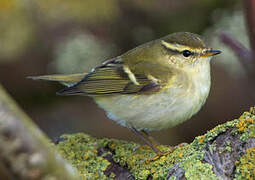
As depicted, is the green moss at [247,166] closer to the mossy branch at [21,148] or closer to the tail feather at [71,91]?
the mossy branch at [21,148]

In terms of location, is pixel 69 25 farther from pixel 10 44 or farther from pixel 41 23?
pixel 10 44

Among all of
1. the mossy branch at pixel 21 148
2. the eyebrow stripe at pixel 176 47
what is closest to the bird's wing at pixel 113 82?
the eyebrow stripe at pixel 176 47

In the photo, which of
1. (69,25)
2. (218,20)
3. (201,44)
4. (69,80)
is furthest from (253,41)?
(69,25)

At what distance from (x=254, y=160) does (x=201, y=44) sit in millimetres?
1175

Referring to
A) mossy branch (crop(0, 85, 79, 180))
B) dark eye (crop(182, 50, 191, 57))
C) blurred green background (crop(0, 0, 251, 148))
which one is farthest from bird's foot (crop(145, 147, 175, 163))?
blurred green background (crop(0, 0, 251, 148))

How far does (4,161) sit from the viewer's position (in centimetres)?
121

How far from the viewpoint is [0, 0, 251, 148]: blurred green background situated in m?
4.85

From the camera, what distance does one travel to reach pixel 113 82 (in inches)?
129

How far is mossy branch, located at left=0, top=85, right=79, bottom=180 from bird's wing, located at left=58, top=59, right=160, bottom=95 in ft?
5.96

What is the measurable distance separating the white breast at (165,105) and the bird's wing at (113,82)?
0.25ft

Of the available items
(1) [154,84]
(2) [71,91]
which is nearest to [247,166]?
(1) [154,84]

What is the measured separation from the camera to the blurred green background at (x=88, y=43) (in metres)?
4.85

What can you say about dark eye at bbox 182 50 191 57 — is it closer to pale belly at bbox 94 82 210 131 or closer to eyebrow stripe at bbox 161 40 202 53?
eyebrow stripe at bbox 161 40 202 53

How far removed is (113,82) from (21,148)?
2.11 m
